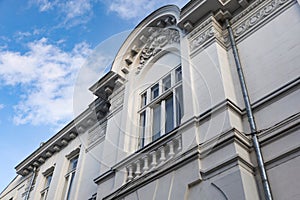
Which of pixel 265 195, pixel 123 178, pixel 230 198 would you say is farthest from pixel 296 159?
pixel 123 178

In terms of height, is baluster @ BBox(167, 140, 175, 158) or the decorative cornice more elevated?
the decorative cornice

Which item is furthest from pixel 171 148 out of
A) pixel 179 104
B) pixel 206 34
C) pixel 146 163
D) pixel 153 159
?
pixel 206 34

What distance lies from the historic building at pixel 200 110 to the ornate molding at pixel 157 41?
4 cm

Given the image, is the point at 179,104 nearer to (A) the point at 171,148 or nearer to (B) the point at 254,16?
(A) the point at 171,148

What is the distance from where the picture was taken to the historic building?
560cm

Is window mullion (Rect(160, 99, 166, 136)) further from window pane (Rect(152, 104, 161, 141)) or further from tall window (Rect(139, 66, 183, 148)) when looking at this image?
window pane (Rect(152, 104, 161, 141))

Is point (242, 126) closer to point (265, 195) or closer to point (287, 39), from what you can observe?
point (265, 195)

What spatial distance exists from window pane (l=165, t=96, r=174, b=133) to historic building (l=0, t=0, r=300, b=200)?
3cm

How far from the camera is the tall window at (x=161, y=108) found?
8.09 m

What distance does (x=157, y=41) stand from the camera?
10359 mm

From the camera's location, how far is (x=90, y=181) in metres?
9.88

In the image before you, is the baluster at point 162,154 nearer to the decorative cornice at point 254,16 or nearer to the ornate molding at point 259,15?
the decorative cornice at point 254,16

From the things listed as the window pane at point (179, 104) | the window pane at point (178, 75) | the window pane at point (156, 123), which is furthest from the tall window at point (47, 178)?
the window pane at point (179, 104)

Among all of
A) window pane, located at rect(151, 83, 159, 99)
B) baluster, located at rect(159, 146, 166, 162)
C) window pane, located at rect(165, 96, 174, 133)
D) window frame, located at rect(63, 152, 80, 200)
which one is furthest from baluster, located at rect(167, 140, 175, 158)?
window frame, located at rect(63, 152, 80, 200)
